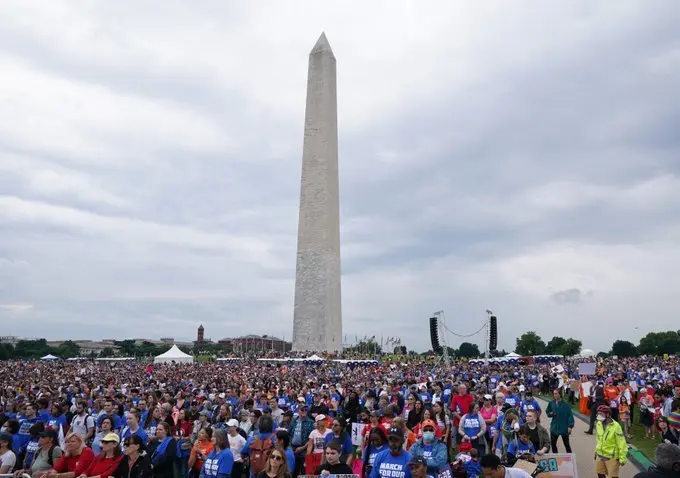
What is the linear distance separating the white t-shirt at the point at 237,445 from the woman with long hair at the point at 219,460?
100 centimetres

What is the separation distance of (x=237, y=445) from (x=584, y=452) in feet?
30.8

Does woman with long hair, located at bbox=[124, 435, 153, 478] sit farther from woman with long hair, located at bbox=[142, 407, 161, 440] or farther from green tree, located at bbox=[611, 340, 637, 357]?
green tree, located at bbox=[611, 340, 637, 357]

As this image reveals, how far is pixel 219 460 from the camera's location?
8.28 m

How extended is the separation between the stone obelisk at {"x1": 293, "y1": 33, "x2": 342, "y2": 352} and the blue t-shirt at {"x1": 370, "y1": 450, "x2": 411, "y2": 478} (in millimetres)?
46529

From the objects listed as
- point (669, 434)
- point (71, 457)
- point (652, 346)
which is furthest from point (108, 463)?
point (652, 346)

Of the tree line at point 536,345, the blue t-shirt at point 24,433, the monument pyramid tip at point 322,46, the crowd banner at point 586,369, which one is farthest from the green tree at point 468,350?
the blue t-shirt at point 24,433

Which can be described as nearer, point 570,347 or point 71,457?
point 71,457

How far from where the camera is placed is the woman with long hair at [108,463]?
767 cm

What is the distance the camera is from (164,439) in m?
9.48

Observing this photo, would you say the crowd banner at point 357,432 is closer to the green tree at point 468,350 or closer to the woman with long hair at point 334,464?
the woman with long hair at point 334,464

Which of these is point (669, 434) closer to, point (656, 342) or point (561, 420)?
point (561, 420)

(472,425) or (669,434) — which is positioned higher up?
(472,425)

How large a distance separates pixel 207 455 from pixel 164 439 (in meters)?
1.23

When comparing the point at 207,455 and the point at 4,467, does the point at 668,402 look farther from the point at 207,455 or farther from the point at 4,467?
the point at 4,467
